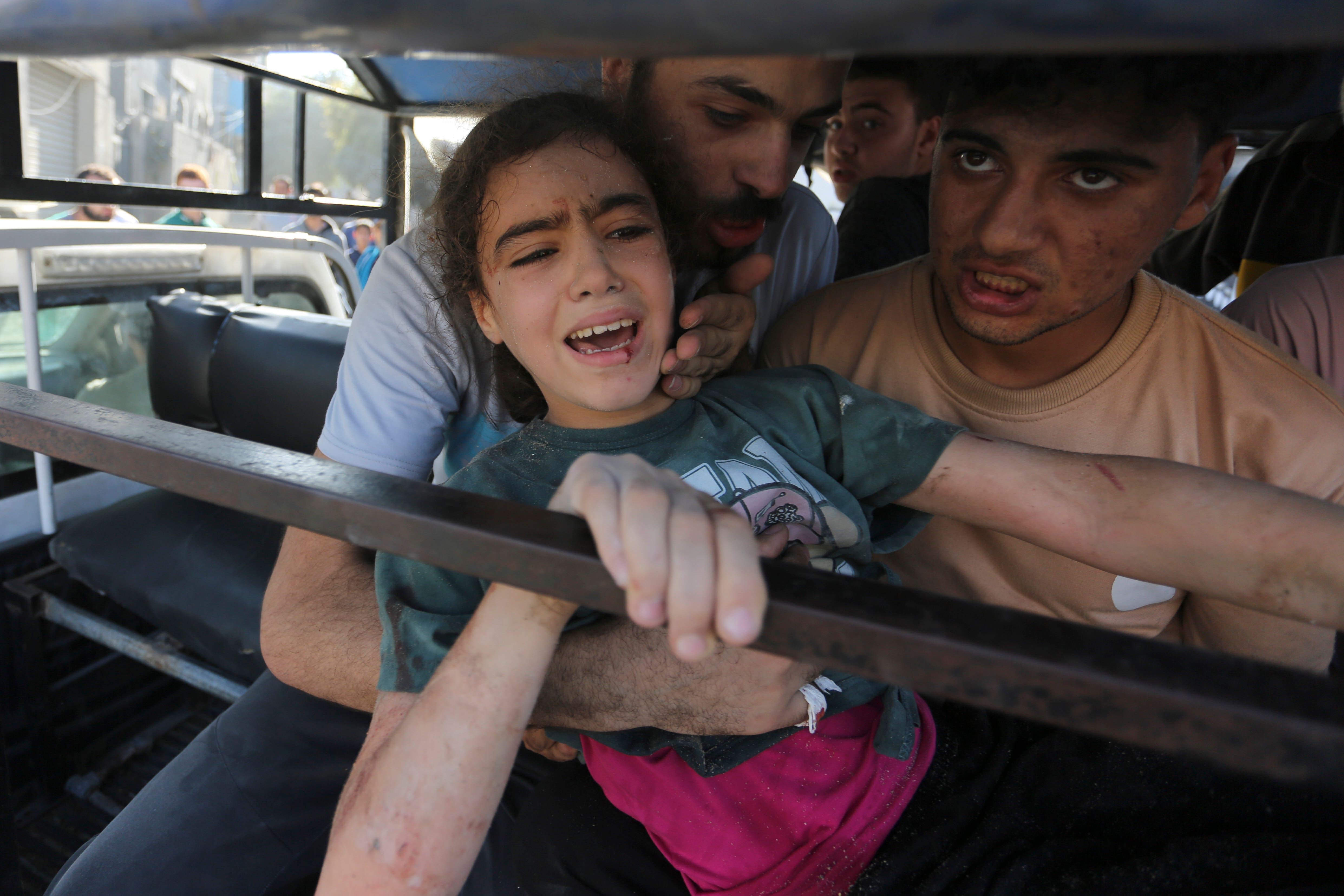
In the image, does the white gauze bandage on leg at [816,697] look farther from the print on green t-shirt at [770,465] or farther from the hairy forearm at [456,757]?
the hairy forearm at [456,757]

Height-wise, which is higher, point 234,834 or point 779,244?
point 779,244

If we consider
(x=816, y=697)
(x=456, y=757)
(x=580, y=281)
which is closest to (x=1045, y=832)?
(x=816, y=697)

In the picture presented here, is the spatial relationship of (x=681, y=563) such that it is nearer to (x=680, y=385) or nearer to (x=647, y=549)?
(x=647, y=549)

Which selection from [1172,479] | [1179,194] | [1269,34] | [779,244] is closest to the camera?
[1269,34]

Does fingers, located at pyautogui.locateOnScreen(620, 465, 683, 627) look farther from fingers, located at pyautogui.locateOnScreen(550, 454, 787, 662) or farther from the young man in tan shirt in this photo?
the young man in tan shirt

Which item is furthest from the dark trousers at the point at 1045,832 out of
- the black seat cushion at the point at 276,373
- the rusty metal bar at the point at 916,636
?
the black seat cushion at the point at 276,373

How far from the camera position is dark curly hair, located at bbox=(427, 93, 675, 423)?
139cm

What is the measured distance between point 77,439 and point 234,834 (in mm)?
1180

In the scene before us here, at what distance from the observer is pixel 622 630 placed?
1112mm

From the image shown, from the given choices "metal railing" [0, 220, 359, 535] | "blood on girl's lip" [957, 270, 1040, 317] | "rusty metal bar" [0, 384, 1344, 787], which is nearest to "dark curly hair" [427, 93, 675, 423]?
"blood on girl's lip" [957, 270, 1040, 317]

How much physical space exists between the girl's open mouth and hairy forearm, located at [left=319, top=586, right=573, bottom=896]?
0.53m

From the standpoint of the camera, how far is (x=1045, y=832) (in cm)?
110

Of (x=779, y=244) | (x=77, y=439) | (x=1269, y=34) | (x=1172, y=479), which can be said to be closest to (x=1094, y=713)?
(x=1269, y=34)

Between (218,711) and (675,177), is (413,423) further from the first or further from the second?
(218,711)
